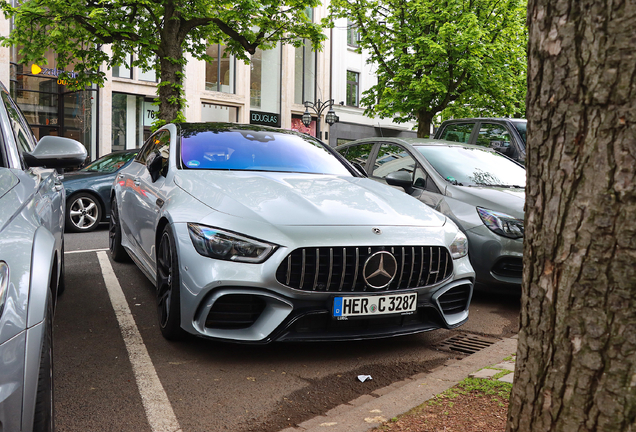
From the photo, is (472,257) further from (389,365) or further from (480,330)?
(389,365)

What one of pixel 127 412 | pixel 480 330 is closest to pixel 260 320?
pixel 127 412

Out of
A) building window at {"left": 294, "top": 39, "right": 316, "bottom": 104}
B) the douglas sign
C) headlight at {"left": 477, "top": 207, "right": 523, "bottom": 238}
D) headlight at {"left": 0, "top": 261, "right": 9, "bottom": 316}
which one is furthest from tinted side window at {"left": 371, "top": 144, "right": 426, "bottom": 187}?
building window at {"left": 294, "top": 39, "right": 316, "bottom": 104}

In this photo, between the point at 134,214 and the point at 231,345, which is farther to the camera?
the point at 134,214

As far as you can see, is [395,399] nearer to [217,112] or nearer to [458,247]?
[458,247]

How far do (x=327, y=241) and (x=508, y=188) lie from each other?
301 centimetres

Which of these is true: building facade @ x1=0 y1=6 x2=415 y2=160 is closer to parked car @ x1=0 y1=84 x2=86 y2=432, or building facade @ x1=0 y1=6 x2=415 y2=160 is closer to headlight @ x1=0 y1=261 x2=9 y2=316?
parked car @ x1=0 y1=84 x2=86 y2=432

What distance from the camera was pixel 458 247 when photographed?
4.13 metres

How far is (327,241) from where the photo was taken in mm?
3533

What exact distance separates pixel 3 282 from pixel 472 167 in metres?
5.16

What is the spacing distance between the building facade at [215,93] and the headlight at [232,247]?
12.7m

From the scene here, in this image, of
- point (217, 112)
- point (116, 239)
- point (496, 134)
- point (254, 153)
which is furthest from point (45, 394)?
point (217, 112)

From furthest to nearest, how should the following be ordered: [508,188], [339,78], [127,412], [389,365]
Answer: [339,78] < [508,188] < [389,365] < [127,412]

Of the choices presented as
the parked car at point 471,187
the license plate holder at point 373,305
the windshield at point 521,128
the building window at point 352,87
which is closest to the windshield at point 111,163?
the parked car at point 471,187

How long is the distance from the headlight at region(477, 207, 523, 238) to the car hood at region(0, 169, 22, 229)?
150 inches
